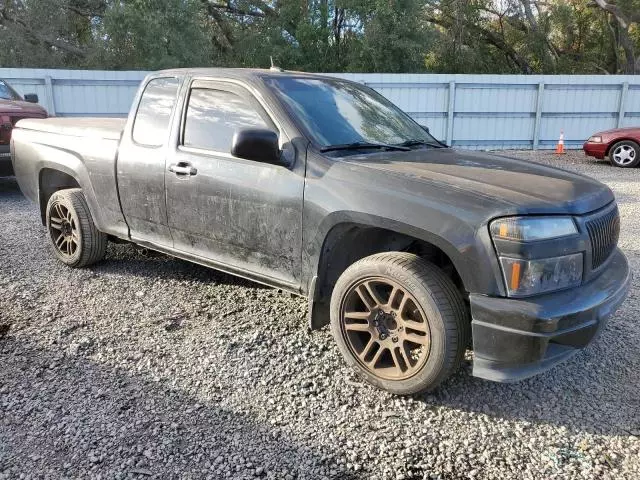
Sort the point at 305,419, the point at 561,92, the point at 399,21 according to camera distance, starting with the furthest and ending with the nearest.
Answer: the point at 399,21 < the point at 561,92 < the point at 305,419

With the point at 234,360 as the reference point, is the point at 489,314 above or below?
above

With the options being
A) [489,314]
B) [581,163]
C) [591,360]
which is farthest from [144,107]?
[581,163]

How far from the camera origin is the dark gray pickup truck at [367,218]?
2.67 metres

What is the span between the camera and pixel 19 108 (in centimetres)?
814

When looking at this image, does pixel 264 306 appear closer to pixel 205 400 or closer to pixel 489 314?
pixel 205 400

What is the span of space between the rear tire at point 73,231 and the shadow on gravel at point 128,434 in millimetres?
1785

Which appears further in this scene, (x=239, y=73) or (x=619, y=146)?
(x=619, y=146)

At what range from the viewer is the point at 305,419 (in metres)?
2.83

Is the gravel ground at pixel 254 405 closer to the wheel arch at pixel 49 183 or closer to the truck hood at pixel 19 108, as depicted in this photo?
the wheel arch at pixel 49 183

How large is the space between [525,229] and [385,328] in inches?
38.2

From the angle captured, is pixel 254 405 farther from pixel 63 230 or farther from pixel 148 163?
pixel 63 230

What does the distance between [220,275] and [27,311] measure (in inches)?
60.8

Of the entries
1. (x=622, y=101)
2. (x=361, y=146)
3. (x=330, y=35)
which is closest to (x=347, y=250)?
(x=361, y=146)

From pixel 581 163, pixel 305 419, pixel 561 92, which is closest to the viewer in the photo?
pixel 305 419
